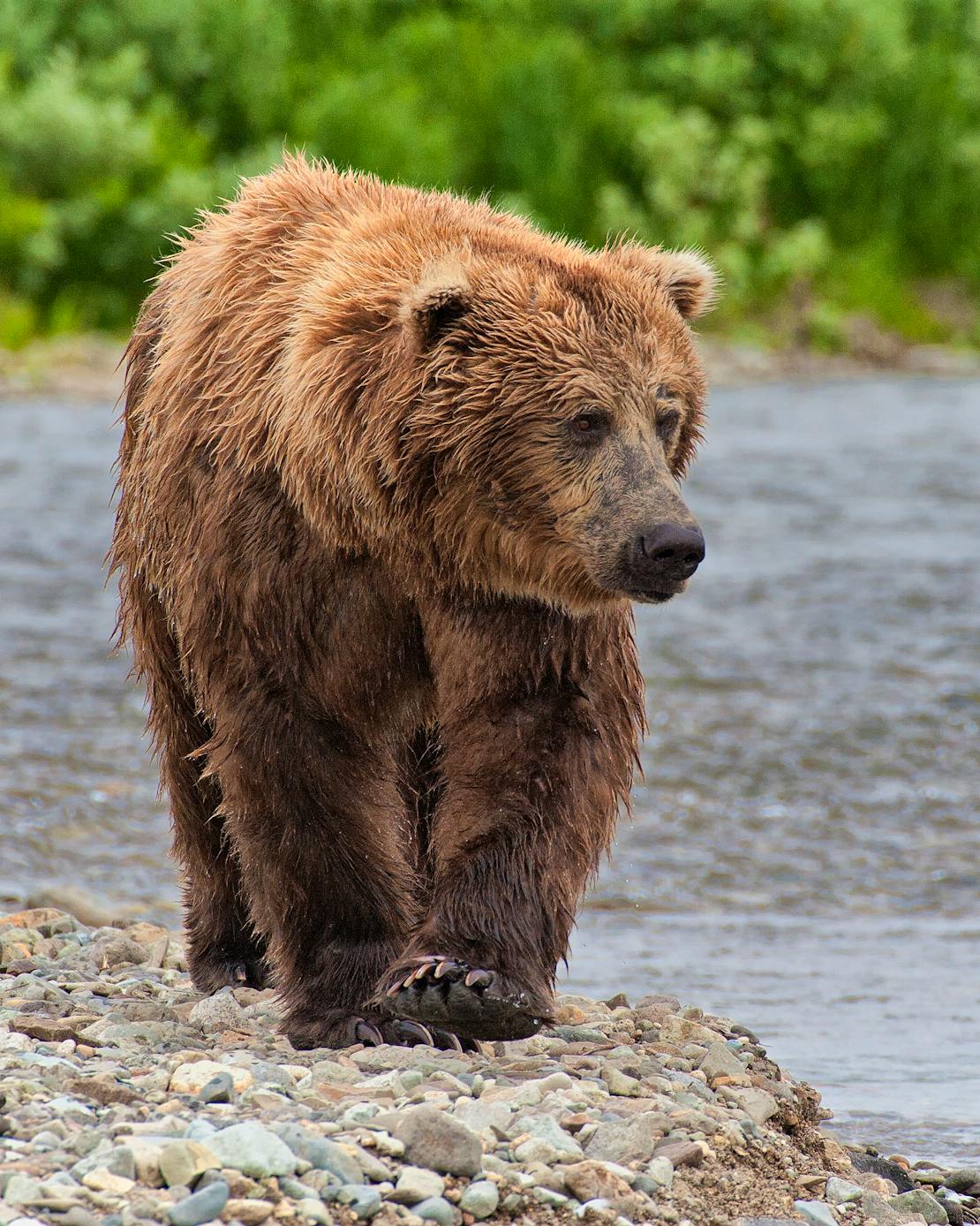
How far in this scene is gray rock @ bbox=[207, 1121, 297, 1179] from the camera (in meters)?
3.38

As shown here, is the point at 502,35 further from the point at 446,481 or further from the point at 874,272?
the point at 446,481

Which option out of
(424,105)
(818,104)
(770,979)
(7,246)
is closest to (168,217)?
(7,246)

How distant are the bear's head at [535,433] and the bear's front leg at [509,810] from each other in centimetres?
13

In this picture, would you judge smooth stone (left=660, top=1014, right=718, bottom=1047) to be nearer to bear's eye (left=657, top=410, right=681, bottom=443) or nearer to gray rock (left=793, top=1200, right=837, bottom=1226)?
gray rock (left=793, top=1200, right=837, bottom=1226)

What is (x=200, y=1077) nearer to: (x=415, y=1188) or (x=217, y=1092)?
(x=217, y=1092)

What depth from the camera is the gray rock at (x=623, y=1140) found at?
3.81 metres

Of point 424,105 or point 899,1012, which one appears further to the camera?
point 424,105

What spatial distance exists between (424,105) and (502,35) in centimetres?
294

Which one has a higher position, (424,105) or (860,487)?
(424,105)

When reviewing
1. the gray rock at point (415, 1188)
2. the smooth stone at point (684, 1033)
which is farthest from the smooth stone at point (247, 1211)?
the smooth stone at point (684, 1033)

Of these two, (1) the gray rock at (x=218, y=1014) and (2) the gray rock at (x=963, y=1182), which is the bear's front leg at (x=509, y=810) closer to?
(1) the gray rock at (x=218, y=1014)

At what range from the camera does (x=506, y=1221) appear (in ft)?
11.6

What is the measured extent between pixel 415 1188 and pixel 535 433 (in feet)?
5.08

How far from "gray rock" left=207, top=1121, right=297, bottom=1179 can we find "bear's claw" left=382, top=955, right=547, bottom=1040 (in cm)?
69
